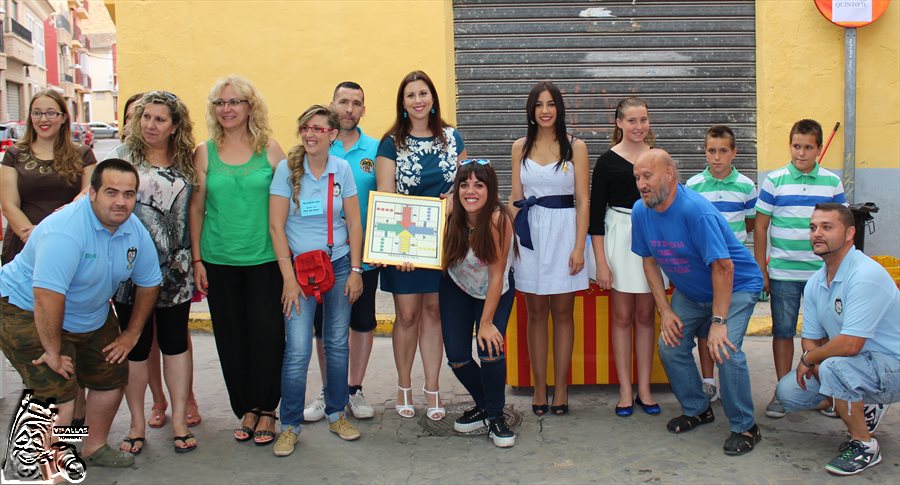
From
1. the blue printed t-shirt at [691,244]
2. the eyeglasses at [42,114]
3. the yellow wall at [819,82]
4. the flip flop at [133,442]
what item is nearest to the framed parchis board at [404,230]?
the blue printed t-shirt at [691,244]

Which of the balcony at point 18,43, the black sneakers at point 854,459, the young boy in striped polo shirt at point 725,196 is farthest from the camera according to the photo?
the balcony at point 18,43

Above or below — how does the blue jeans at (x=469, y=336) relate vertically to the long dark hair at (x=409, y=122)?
below

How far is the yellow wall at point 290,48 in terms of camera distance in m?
8.45

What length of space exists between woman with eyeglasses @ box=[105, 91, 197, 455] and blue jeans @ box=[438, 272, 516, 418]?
144cm

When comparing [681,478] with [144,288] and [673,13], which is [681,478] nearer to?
[144,288]

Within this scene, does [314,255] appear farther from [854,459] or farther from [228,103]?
[854,459]

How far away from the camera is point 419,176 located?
194 inches

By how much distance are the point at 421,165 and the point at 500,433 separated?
161cm

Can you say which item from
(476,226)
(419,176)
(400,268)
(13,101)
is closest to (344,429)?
(400,268)

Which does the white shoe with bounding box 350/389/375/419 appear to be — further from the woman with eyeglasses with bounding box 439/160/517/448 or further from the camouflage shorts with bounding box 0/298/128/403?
the camouflage shorts with bounding box 0/298/128/403

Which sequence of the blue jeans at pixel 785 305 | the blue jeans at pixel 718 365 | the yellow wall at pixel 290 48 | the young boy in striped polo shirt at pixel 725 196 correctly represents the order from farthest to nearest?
the yellow wall at pixel 290 48
the young boy in striped polo shirt at pixel 725 196
the blue jeans at pixel 785 305
the blue jeans at pixel 718 365

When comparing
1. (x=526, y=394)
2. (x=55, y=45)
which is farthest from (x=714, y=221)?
(x=55, y=45)

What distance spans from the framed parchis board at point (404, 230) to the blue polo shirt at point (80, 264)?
1.19m

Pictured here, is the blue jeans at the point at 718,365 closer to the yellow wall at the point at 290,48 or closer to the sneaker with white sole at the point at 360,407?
the sneaker with white sole at the point at 360,407
